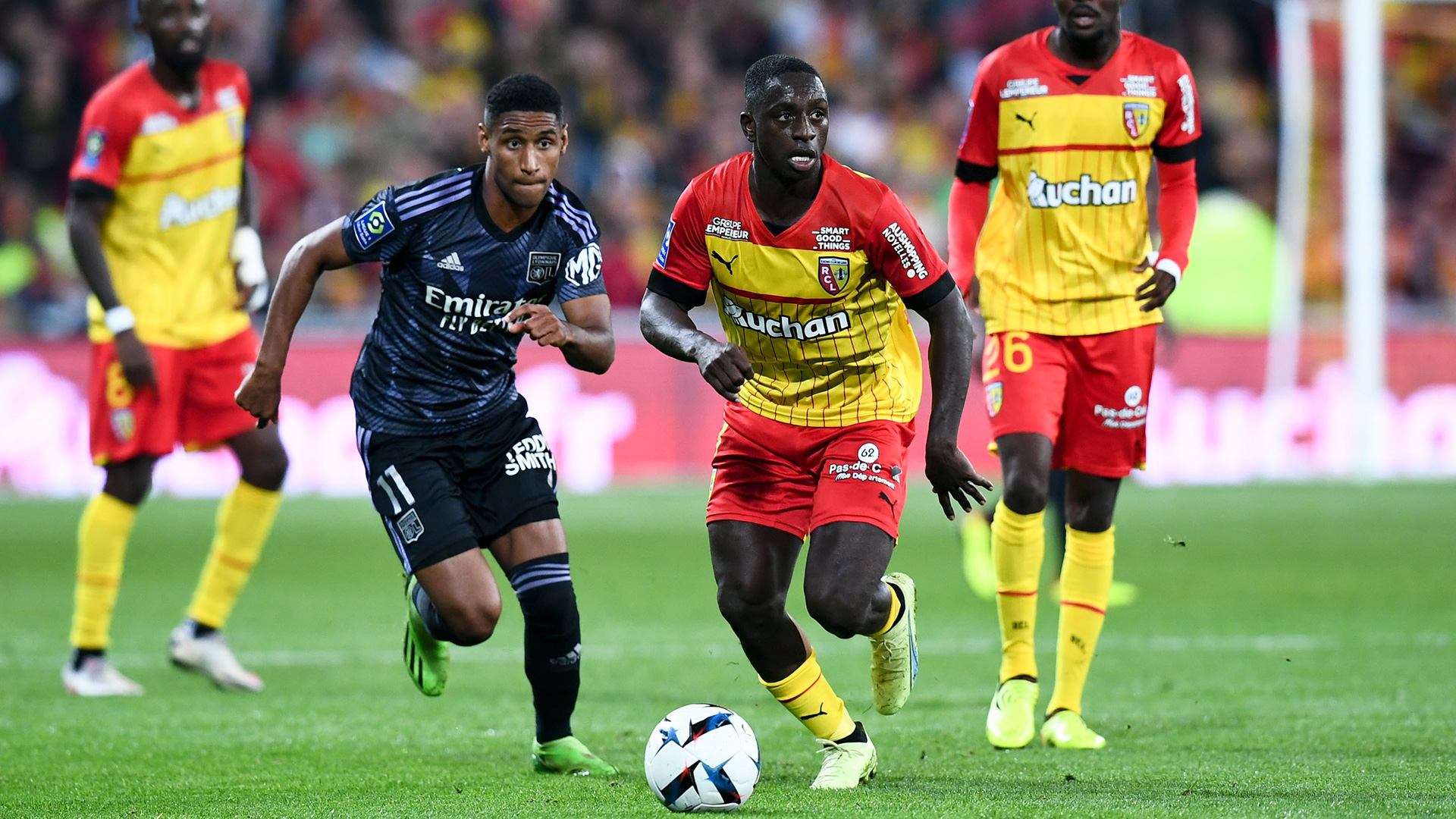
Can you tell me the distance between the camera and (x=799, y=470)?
5.25 m

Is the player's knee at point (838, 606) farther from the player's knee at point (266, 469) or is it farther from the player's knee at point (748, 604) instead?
the player's knee at point (266, 469)

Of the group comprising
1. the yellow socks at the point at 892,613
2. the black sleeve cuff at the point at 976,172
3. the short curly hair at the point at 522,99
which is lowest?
the yellow socks at the point at 892,613

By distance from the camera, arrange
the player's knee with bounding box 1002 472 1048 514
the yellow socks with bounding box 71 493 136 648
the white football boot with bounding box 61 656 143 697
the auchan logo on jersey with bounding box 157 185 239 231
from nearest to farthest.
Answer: the player's knee with bounding box 1002 472 1048 514, the white football boot with bounding box 61 656 143 697, the yellow socks with bounding box 71 493 136 648, the auchan logo on jersey with bounding box 157 185 239 231

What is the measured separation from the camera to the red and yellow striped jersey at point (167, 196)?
7242 mm

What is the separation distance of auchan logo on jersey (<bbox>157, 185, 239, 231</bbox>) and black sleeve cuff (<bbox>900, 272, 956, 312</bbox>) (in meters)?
3.73

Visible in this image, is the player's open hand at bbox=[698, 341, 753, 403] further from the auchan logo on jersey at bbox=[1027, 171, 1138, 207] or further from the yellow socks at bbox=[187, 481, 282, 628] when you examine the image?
the yellow socks at bbox=[187, 481, 282, 628]

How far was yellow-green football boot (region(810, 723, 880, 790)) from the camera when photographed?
4.96m

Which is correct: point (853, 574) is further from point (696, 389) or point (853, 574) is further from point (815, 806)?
point (696, 389)

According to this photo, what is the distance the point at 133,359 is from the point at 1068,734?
388 cm

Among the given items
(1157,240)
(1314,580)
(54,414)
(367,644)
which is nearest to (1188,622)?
(1314,580)

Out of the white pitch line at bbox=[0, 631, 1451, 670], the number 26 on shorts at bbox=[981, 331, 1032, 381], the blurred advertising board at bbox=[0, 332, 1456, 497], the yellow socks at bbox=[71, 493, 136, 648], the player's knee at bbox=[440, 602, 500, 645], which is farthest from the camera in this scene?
the blurred advertising board at bbox=[0, 332, 1456, 497]

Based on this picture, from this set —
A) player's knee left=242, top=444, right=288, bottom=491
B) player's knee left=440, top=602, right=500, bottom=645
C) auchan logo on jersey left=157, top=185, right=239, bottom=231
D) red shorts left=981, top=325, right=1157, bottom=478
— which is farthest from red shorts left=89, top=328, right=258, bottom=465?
red shorts left=981, top=325, right=1157, bottom=478

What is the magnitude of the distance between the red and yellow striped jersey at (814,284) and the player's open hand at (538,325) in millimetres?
333

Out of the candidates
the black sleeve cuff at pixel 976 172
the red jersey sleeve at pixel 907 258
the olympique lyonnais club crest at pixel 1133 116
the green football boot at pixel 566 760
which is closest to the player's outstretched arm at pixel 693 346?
the red jersey sleeve at pixel 907 258
